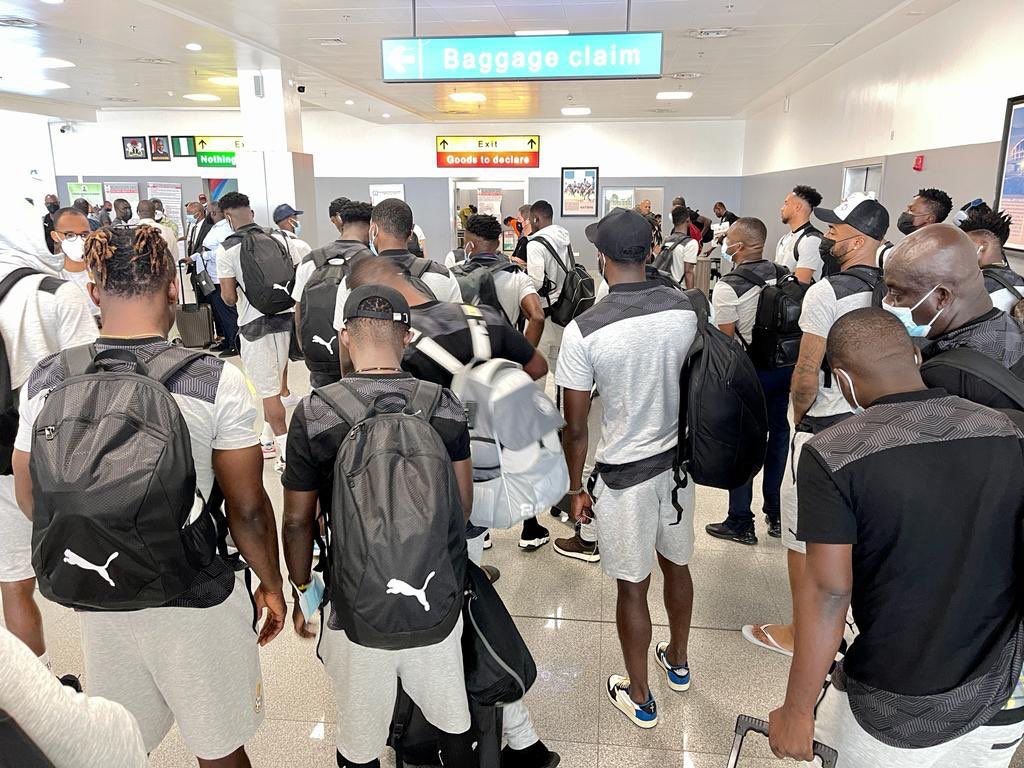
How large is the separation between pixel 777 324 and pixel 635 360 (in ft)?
5.21

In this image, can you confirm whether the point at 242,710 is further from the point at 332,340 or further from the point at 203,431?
the point at 332,340

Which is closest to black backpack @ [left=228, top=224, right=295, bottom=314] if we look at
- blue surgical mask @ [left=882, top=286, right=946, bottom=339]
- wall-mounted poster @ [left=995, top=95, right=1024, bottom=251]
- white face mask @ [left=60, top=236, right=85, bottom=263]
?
white face mask @ [left=60, top=236, right=85, bottom=263]

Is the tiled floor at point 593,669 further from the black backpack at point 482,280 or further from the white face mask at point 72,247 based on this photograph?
the white face mask at point 72,247

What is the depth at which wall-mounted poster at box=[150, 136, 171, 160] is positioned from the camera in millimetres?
15727

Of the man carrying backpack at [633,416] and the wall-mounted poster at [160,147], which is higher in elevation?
the wall-mounted poster at [160,147]

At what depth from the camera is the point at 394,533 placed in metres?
1.56

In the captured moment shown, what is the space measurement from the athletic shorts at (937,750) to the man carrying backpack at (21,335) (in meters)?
2.44

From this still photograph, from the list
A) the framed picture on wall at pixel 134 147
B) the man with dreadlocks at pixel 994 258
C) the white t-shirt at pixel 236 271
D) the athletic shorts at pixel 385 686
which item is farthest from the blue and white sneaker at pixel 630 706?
the framed picture on wall at pixel 134 147

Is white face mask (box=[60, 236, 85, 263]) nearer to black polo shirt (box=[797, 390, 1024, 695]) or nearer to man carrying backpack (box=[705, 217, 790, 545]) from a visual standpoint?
man carrying backpack (box=[705, 217, 790, 545])

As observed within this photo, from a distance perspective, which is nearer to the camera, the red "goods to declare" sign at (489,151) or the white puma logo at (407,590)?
the white puma logo at (407,590)

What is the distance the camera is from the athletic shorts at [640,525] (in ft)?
8.04

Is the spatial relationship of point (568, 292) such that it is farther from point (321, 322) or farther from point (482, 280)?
point (321, 322)

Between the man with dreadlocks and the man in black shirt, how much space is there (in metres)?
1.46

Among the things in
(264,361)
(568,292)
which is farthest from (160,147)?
(568,292)
